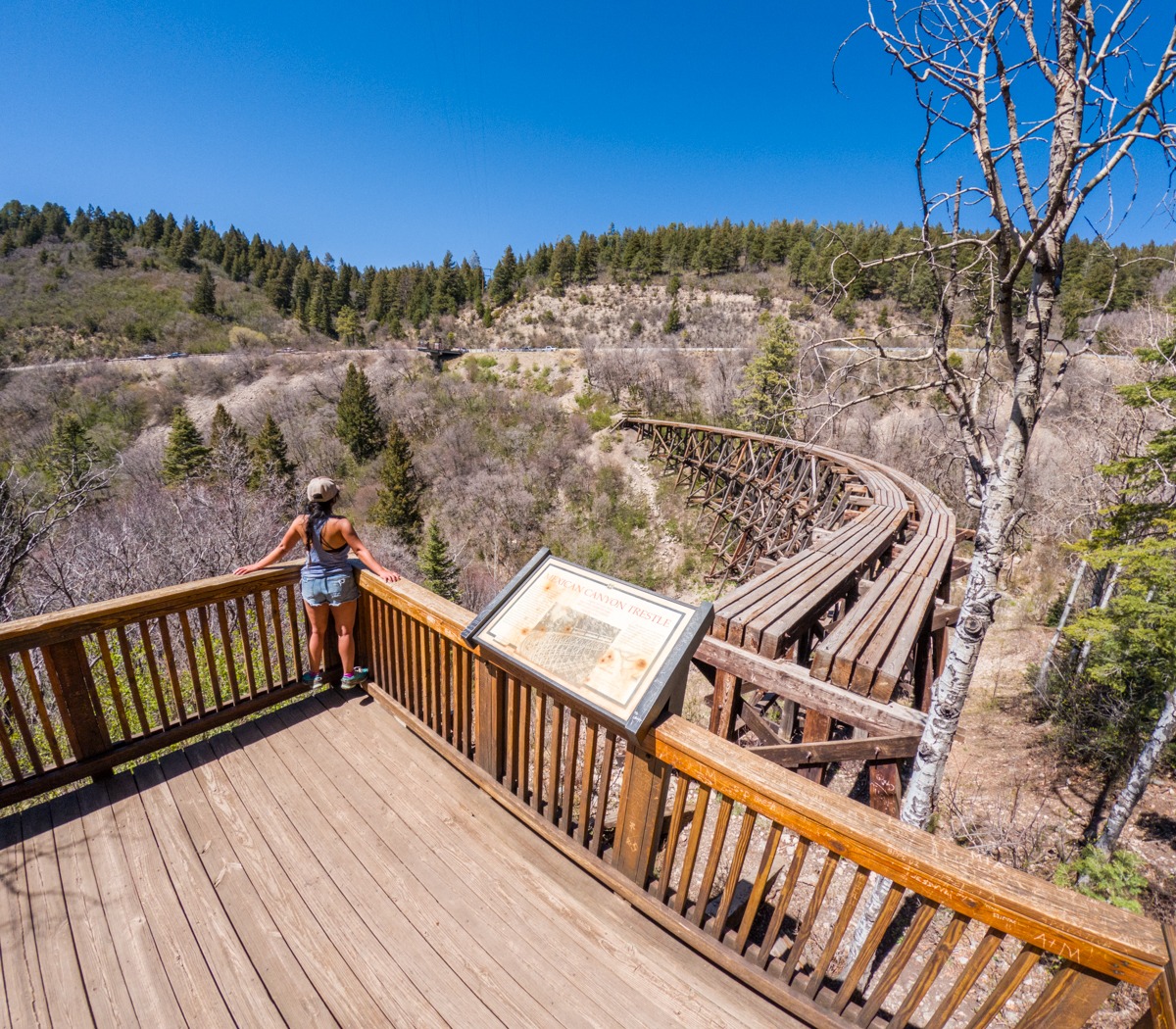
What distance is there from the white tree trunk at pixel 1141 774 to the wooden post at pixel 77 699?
28.0ft

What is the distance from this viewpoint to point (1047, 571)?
1430cm

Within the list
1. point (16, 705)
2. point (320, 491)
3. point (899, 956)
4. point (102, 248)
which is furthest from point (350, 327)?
point (899, 956)

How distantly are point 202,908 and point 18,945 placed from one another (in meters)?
0.63

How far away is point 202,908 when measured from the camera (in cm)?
220

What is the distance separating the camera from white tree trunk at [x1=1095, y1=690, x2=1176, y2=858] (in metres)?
4.97

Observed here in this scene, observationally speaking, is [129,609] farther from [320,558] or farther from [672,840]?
[672,840]

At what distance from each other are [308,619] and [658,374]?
2821cm

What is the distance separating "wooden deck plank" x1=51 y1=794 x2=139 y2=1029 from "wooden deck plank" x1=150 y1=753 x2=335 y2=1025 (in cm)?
34

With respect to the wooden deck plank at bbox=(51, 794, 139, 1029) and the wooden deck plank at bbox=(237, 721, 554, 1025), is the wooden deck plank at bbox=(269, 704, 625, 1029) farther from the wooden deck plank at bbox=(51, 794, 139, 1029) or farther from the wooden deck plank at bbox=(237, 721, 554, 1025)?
the wooden deck plank at bbox=(51, 794, 139, 1029)

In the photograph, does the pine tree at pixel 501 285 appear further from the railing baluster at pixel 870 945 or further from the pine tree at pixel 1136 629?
the railing baluster at pixel 870 945

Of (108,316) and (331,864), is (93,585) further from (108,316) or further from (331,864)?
(108,316)

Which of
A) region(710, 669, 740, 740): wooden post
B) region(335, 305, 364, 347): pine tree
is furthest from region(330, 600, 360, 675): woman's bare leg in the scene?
region(335, 305, 364, 347): pine tree

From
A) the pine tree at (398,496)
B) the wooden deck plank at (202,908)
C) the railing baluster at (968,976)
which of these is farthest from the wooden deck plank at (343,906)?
the pine tree at (398,496)

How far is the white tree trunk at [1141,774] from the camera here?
4969 millimetres
